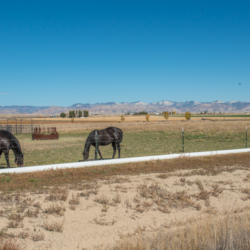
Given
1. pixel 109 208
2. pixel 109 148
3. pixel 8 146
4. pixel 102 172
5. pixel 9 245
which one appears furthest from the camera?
pixel 109 148

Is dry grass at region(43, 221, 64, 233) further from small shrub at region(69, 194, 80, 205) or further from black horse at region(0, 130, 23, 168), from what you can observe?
black horse at region(0, 130, 23, 168)

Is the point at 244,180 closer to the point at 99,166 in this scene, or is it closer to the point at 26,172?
the point at 99,166

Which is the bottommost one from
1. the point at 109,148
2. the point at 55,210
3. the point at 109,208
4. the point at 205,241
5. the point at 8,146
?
the point at 109,148

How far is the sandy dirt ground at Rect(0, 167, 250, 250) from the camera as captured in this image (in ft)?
18.6

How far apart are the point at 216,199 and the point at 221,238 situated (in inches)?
135

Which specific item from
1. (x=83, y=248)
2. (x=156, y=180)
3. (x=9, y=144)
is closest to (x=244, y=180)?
(x=156, y=180)

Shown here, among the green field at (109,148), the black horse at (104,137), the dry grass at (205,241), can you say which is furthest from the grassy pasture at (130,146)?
the dry grass at (205,241)

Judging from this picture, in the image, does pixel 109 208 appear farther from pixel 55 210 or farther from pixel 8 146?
pixel 8 146

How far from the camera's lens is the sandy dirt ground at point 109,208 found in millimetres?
5676

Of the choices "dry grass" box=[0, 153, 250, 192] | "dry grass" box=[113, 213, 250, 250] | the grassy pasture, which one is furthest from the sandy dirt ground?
the grassy pasture

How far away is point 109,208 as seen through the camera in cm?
728

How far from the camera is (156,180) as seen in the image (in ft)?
33.1

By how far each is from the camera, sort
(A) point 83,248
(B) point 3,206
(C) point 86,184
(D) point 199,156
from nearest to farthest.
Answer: (A) point 83,248, (B) point 3,206, (C) point 86,184, (D) point 199,156

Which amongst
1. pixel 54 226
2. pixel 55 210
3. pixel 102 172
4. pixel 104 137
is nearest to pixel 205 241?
pixel 54 226
